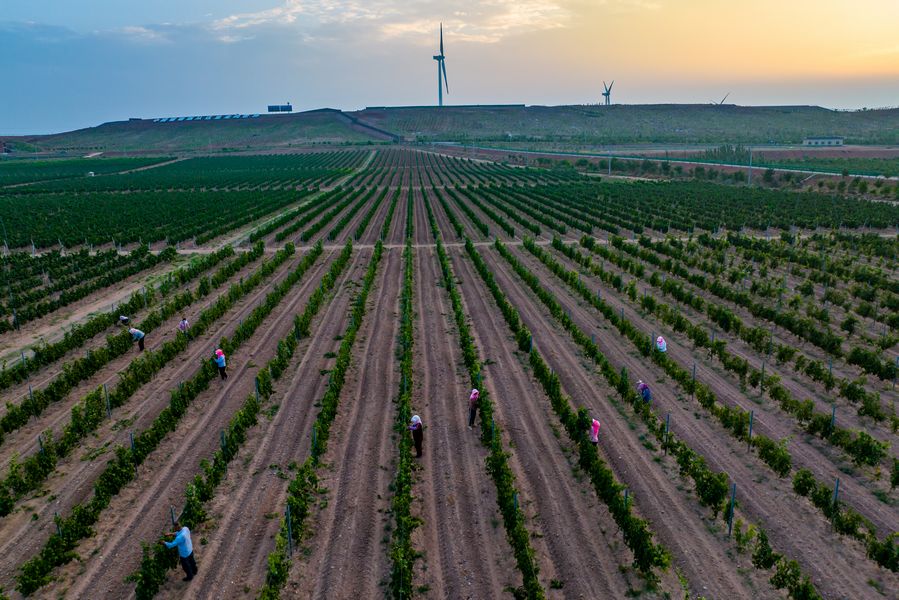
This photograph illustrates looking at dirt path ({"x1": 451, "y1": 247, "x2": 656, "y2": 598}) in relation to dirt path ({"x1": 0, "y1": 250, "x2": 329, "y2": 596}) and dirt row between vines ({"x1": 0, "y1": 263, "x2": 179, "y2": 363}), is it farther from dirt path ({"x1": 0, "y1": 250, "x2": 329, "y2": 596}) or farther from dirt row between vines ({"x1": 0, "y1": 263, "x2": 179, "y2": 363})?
dirt row between vines ({"x1": 0, "y1": 263, "x2": 179, "y2": 363})

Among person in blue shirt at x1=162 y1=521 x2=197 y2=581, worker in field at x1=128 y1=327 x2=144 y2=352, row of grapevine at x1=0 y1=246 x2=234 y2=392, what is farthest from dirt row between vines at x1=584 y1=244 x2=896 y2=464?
row of grapevine at x1=0 y1=246 x2=234 y2=392

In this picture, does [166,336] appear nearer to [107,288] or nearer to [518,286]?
[107,288]

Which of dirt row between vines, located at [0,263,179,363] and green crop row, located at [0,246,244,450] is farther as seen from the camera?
dirt row between vines, located at [0,263,179,363]

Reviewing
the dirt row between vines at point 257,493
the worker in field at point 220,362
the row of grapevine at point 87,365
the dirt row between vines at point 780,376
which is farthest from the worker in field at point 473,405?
the row of grapevine at point 87,365

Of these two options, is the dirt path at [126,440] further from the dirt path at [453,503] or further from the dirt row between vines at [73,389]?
the dirt path at [453,503]

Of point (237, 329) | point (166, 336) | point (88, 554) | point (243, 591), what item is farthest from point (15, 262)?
point (243, 591)
